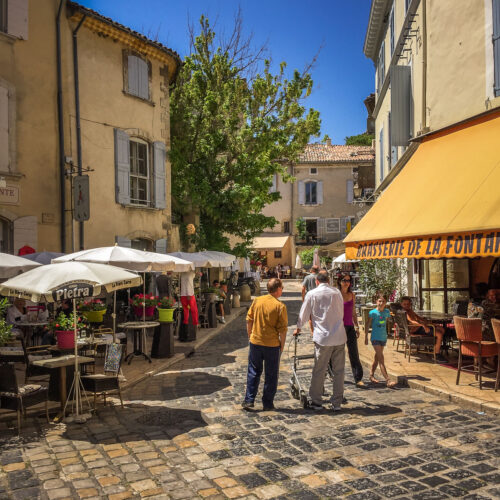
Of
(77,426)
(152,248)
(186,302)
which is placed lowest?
(77,426)

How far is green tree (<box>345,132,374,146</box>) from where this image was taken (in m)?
52.4

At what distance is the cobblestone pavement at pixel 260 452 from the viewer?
14.2 ft

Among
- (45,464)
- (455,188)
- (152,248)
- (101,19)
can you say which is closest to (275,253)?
(152,248)

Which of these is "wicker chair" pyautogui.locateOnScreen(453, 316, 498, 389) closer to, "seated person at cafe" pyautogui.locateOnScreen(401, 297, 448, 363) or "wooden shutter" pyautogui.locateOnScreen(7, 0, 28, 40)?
"seated person at cafe" pyautogui.locateOnScreen(401, 297, 448, 363)

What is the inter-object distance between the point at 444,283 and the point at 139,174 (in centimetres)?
991

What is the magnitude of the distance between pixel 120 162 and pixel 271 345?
1044 centimetres

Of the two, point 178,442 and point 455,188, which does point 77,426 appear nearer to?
point 178,442

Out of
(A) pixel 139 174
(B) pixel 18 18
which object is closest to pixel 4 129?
(B) pixel 18 18

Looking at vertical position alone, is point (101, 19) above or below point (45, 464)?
above

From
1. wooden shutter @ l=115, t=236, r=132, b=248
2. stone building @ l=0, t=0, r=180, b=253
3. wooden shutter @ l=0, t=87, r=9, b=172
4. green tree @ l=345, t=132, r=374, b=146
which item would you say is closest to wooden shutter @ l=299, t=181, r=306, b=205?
green tree @ l=345, t=132, r=374, b=146

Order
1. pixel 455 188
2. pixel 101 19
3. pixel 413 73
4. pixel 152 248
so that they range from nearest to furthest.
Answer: pixel 455 188
pixel 413 73
pixel 101 19
pixel 152 248

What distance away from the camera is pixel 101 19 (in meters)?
14.3

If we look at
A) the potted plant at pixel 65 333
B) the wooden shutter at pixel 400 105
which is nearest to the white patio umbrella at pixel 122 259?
the potted plant at pixel 65 333

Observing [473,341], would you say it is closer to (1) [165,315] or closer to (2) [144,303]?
(1) [165,315]
